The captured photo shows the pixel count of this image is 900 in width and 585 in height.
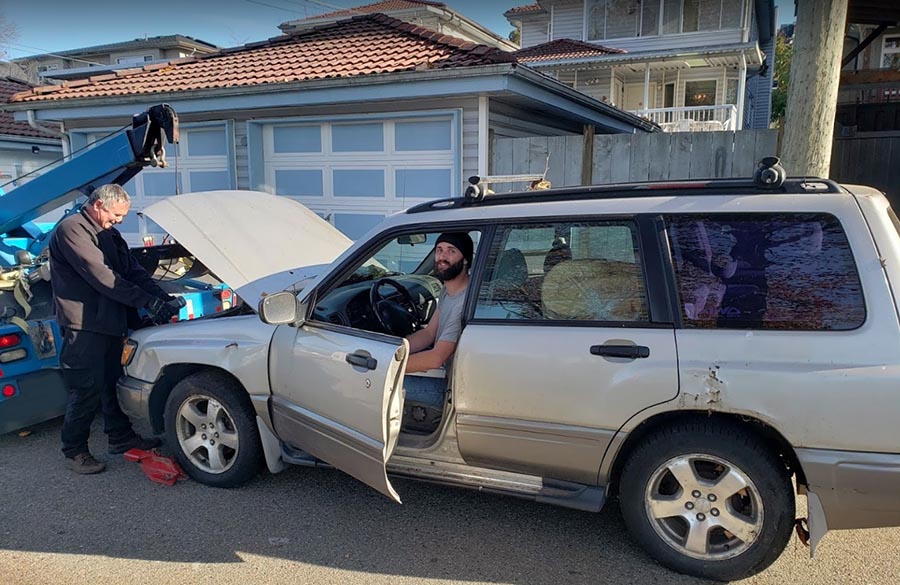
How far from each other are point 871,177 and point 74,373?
43.5ft

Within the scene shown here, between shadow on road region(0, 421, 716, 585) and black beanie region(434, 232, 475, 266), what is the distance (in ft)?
4.80

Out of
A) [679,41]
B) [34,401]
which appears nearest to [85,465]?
[34,401]

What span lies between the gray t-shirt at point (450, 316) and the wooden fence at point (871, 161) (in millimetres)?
11205

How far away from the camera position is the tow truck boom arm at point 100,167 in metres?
5.03

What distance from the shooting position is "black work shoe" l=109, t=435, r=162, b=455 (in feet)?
14.8

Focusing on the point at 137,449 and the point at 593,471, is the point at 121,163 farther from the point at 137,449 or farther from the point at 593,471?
the point at 593,471

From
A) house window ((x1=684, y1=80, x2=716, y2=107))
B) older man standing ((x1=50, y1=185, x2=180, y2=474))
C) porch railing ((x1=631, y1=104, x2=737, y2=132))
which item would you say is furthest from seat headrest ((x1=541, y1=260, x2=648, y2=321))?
house window ((x1=684, y1=80, x2=716, y2=107))

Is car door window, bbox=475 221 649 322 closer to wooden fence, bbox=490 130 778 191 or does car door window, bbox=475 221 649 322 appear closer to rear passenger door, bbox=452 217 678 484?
rear passenger door, bbox=452 217 678 484

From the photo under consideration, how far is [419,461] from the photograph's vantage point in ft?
11.1

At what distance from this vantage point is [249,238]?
4500mm

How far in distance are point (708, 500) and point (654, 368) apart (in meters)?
0.66

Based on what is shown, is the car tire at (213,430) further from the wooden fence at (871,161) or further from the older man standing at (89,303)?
the wooden fence at (871,161)

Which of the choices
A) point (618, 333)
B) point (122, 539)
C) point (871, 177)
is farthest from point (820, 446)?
point (871, 177)

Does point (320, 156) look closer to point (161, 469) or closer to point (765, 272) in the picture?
point (161, 469)
